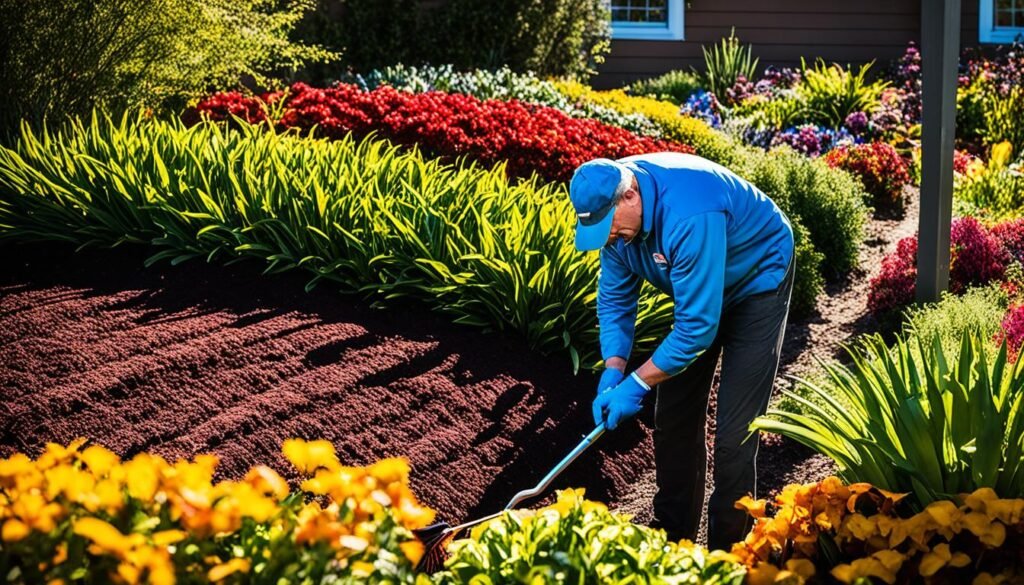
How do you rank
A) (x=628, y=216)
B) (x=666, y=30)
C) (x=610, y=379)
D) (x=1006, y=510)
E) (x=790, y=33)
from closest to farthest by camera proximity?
1. (x=1006, y=510)
2. (x=628, y=216)
3. (x=610, y=379)
4. (x=666, y=30)
5. (x=790, y=33)

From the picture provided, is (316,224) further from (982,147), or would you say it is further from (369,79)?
(982,147)

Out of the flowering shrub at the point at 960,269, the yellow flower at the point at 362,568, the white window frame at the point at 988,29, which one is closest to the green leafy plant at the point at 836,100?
the flowering shrub at the point at 960,269

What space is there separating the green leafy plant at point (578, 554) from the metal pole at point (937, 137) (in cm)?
406

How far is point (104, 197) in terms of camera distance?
5707 mm

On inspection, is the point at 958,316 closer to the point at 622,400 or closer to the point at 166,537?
the point at 622,400

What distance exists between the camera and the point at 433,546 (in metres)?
3.43

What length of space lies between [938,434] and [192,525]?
80.3 inches

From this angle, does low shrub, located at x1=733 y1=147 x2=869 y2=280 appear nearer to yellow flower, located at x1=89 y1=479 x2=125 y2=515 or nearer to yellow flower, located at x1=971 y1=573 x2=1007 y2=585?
yellow flower, located at x1=971 y1=573 x2=1007 y2=585

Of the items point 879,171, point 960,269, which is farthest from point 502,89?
point 960,269

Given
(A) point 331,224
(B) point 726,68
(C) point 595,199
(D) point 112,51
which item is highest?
(D) point 112,51

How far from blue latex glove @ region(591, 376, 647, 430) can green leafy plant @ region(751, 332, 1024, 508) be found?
55 centimetres

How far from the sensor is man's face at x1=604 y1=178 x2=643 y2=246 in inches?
140

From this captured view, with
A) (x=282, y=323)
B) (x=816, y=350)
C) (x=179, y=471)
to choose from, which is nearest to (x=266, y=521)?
(x=179, y=471)

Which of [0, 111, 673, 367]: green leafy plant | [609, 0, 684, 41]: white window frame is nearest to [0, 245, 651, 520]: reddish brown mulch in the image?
[0, 111, 673, 367]: green leafy plant
